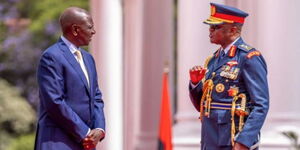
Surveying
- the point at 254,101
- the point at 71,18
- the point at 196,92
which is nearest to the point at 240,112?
the point at 254,101

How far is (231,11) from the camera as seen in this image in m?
11.0

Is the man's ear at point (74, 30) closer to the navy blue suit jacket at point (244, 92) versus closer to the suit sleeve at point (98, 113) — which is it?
the suit sleeve at point (98, 113)

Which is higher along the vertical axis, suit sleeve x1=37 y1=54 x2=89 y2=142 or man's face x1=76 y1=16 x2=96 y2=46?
man's face x1=76 y1=16 x2=96 y2=46

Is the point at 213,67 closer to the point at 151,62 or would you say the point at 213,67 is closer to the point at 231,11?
the point at 231,11

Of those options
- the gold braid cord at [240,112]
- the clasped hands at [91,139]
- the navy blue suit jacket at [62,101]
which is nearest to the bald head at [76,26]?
the navy blue suit jacket at [62,101]

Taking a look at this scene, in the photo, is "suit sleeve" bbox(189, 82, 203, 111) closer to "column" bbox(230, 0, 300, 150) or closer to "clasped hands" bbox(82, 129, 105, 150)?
"clasped hands" bbox(82, 129, 105, 150)

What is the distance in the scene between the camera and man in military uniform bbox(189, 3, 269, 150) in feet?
35.0

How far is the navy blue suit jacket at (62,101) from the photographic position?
1075cm

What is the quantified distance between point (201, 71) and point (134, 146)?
541 inches

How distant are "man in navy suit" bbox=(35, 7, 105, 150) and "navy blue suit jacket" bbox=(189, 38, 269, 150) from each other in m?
0.95

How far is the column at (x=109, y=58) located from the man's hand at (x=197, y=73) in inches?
354

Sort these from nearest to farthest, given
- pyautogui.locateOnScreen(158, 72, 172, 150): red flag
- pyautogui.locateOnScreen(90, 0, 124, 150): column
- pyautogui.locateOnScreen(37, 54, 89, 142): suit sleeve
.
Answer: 1. pyautogui.locateOnScreen(37, 54, 89, 142): suit sleeve
2. pyautogui.locateOnScreen(158, 72, 172, 150): red flag
3. pyautogui.locateOnScreen(90, 0, 124, 150): column

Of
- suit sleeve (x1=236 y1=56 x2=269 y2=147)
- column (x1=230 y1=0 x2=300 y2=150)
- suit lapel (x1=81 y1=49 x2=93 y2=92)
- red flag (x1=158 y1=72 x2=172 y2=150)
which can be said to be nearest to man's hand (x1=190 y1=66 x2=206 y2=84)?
suit sleeve (x1=236 y1=56 x2=269 y2=147)

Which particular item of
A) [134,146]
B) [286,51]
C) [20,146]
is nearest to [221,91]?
[286,51]
